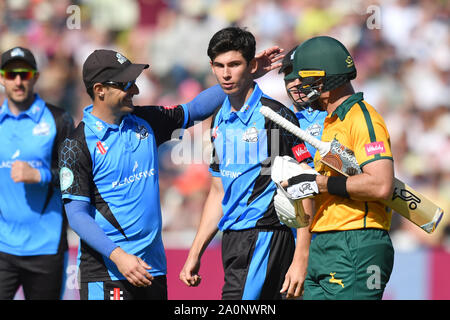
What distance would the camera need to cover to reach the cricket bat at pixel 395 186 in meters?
4.32

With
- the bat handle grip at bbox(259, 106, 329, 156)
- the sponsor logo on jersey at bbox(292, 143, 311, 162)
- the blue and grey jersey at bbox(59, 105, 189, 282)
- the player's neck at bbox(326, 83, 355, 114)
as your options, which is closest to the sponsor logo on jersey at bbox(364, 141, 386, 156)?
the bat handle grip at bbox(259, 106, 329, 156)

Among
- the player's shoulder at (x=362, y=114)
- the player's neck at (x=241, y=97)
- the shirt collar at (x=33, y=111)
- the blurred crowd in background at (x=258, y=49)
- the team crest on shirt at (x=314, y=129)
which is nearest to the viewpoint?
the player's shoulder at (x=362, y=114)

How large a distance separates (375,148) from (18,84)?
3800 mm

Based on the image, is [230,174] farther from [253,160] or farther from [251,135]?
[251,135]

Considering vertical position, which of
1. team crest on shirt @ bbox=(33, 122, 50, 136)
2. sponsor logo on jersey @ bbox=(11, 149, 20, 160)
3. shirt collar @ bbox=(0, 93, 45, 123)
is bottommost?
sponsor logo on jersey @ bbox=(11, 149, 20, 160)

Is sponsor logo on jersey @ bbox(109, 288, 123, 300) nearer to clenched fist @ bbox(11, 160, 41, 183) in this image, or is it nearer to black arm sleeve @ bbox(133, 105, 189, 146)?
black arm sleeve @ bbox(133, 105, 189, 146)

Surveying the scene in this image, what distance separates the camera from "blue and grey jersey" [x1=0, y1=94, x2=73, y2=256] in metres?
6.54

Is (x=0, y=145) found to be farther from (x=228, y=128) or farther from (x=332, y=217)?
(x=332, y=217)

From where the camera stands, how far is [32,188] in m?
6.54

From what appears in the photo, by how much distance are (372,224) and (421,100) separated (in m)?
5.92

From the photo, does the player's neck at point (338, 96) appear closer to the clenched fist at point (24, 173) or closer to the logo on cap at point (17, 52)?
the clenched fist at point (24, 173)

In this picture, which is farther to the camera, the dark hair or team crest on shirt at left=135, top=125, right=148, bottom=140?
team crest on shirt at left=135, top=125, right=148, bottom=140

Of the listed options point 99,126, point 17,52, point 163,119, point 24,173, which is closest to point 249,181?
point 163,119

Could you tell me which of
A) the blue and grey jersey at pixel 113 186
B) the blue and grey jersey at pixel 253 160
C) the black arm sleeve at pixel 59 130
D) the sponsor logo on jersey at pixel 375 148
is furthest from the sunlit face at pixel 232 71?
the black arm sleeve at pixel 59 130
